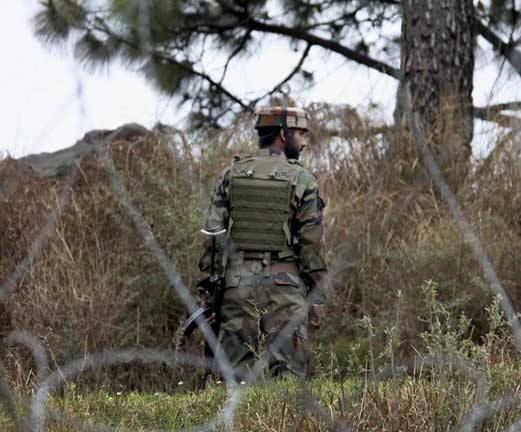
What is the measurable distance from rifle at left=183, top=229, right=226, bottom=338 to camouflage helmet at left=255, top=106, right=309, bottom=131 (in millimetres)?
658

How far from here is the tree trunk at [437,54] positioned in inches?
465

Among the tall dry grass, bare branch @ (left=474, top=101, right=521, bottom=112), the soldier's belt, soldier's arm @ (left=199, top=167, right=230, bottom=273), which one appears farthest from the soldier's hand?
bare branch @ (left=474, top=101, right=521, bottom=112)

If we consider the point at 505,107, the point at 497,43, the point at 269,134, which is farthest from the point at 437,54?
the point at 269,134

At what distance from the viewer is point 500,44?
41.4 ft

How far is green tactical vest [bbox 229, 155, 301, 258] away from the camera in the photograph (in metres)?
7.31

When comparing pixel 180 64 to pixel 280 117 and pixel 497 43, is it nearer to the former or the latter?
pixel 497 43

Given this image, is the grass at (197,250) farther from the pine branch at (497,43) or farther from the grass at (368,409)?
the grass at (368,409)

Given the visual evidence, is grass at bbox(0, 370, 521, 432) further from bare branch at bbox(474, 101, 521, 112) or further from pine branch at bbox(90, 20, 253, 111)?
pine branch at bbox(90, 20, 253, 111)

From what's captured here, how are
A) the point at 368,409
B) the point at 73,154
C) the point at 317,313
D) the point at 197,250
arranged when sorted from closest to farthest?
the point at 368,409, the point at 317,313, the point at 197,250, the point at 73,154

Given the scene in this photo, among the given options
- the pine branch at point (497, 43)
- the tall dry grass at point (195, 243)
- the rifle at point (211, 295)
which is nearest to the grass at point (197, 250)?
the tall dry grass at point (195, 243)

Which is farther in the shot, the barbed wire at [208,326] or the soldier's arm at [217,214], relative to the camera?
the soldier's arm at [217,214]

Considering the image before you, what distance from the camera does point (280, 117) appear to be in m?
7.39

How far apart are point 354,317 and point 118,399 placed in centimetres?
446

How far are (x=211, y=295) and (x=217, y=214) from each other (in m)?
0.46
